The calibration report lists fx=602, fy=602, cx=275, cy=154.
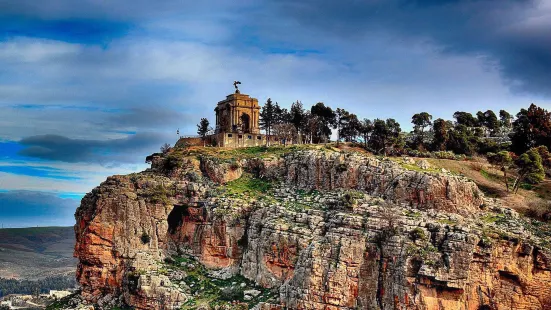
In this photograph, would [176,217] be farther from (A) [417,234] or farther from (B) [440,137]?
(B) [440,137]

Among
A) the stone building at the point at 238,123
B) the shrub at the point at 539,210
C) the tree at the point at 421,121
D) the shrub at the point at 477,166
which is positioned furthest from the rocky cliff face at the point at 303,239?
the tree at the point at 421,121

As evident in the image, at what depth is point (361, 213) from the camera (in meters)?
51.4

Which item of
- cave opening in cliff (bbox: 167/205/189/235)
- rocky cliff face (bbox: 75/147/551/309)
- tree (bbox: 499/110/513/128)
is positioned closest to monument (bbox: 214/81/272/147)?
rocky cliff face (bbox: 75/147/551/309)

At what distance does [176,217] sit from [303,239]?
50.1ft

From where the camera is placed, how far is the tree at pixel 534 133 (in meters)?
72.8

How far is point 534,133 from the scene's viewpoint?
2886 inches

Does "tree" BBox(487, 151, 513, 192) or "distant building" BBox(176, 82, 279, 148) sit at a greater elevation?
"distant building" BBox(176, 82, 279, 148)

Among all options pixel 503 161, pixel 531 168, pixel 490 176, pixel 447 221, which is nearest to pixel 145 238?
pixel 447 221

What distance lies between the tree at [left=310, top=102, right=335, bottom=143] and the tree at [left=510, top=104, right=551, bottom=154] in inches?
945

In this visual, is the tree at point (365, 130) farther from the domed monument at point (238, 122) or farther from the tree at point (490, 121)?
the tree at point (490, 121)

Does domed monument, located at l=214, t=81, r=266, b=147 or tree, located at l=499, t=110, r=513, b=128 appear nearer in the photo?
domed monument, located at l=214, t=81, r=266, b=147

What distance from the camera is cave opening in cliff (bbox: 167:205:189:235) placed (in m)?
59.1

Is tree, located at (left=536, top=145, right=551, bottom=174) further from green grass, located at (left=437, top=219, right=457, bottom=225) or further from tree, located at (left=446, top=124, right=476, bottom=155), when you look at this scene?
green grass, located at (left=437, top=219, right=457, bottom=225)

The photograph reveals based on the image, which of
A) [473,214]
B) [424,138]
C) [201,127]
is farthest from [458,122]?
[473,214]
